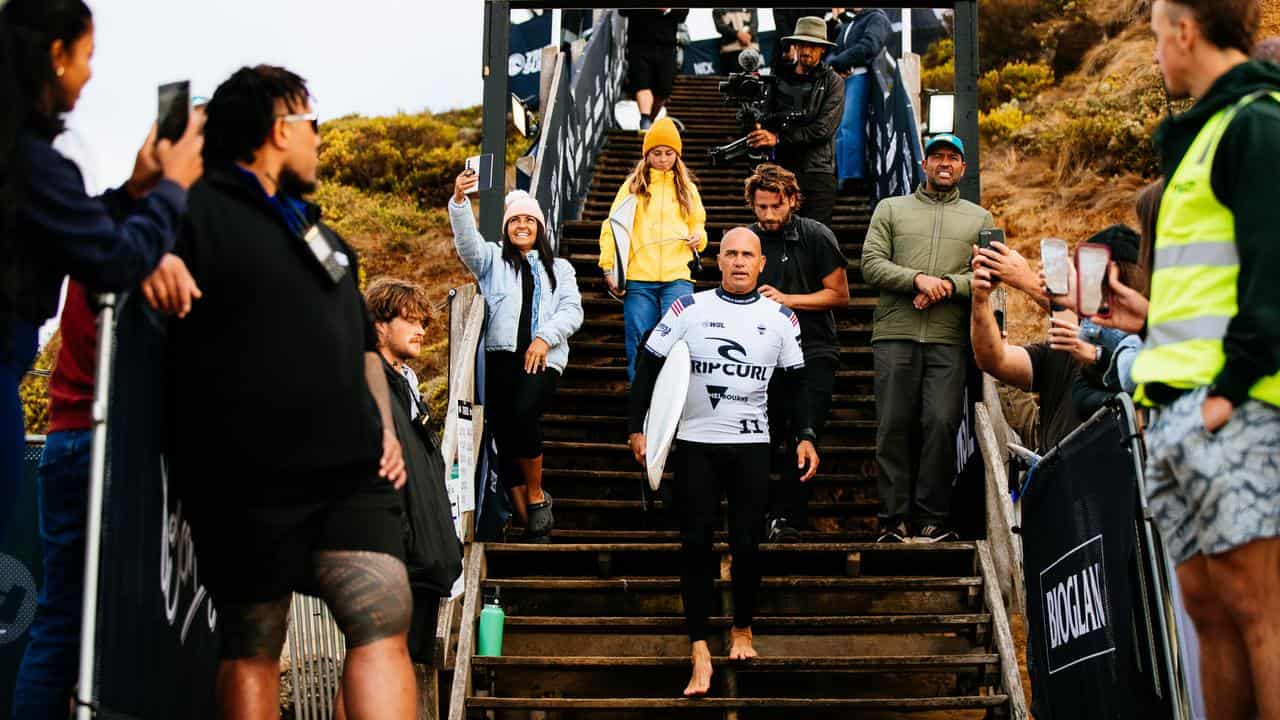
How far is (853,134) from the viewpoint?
12.8 metres

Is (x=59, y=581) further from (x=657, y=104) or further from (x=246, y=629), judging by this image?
(x=657, y=104)

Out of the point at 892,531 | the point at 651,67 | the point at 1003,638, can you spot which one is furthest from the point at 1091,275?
the point at 651,67

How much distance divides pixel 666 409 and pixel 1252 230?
3584 millimetres

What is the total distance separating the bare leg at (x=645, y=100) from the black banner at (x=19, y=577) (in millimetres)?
9196

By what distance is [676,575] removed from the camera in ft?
25.3

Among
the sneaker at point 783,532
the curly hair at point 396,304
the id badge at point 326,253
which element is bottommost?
the id badge at point 326,253

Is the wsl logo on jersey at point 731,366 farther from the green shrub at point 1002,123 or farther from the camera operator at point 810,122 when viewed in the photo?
the green shrub at point 1002,123

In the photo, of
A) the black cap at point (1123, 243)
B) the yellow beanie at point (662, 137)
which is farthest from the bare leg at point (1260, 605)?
the yellow beanie at point (662, 137)

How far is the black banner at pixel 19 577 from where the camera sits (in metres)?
5.53

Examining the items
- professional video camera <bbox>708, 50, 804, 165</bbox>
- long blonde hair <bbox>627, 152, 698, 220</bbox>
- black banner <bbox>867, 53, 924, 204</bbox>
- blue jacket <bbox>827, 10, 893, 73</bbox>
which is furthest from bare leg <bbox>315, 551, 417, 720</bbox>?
blue jacket <bbox>827, 10, 893, 73</bbox>

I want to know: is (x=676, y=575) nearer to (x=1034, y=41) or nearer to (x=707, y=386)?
(x=707, y=386)

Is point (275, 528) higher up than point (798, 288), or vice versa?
point (798, 288)

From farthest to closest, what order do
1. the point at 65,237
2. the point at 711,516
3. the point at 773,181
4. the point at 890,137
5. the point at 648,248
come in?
1. the point at 890,137
2. the point at 648,248
3. the point at 773,181
4. the point at 711,516
5. the point at 65,237

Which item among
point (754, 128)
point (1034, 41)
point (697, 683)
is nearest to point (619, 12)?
point (754, 128)
